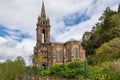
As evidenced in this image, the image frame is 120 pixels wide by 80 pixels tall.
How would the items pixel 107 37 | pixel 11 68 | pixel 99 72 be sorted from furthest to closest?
1. pixel 11 68
2. pixel 107 37
3. pixel 99 72

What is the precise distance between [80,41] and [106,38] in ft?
97.7

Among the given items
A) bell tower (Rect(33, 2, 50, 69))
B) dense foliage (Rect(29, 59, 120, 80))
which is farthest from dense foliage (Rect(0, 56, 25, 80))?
dense foliage (Rect(29, 59, 120, 80))

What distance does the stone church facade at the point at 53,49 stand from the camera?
70.8 metres

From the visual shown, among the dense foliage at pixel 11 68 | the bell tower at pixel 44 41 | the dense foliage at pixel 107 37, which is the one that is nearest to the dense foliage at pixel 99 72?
the dense foliage at pixel 107 37

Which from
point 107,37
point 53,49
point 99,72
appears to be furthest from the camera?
point 53,49

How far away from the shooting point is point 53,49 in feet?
234

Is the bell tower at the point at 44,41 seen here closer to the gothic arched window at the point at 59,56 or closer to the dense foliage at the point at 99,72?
the gothic arched window at the point at 59,56

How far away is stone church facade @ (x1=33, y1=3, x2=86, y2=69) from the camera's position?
232 feet

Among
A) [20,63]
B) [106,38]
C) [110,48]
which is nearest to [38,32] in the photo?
[20,63]

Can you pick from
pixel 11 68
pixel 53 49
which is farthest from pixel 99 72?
pixel 53 49

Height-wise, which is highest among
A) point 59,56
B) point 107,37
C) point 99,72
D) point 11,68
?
point 107,37

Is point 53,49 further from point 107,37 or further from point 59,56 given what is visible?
point 107,37

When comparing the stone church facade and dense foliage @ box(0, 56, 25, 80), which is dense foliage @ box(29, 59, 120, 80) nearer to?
dense foliage @ box(0, 56, 25, 80)

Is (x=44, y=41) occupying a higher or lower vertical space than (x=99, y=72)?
higher
